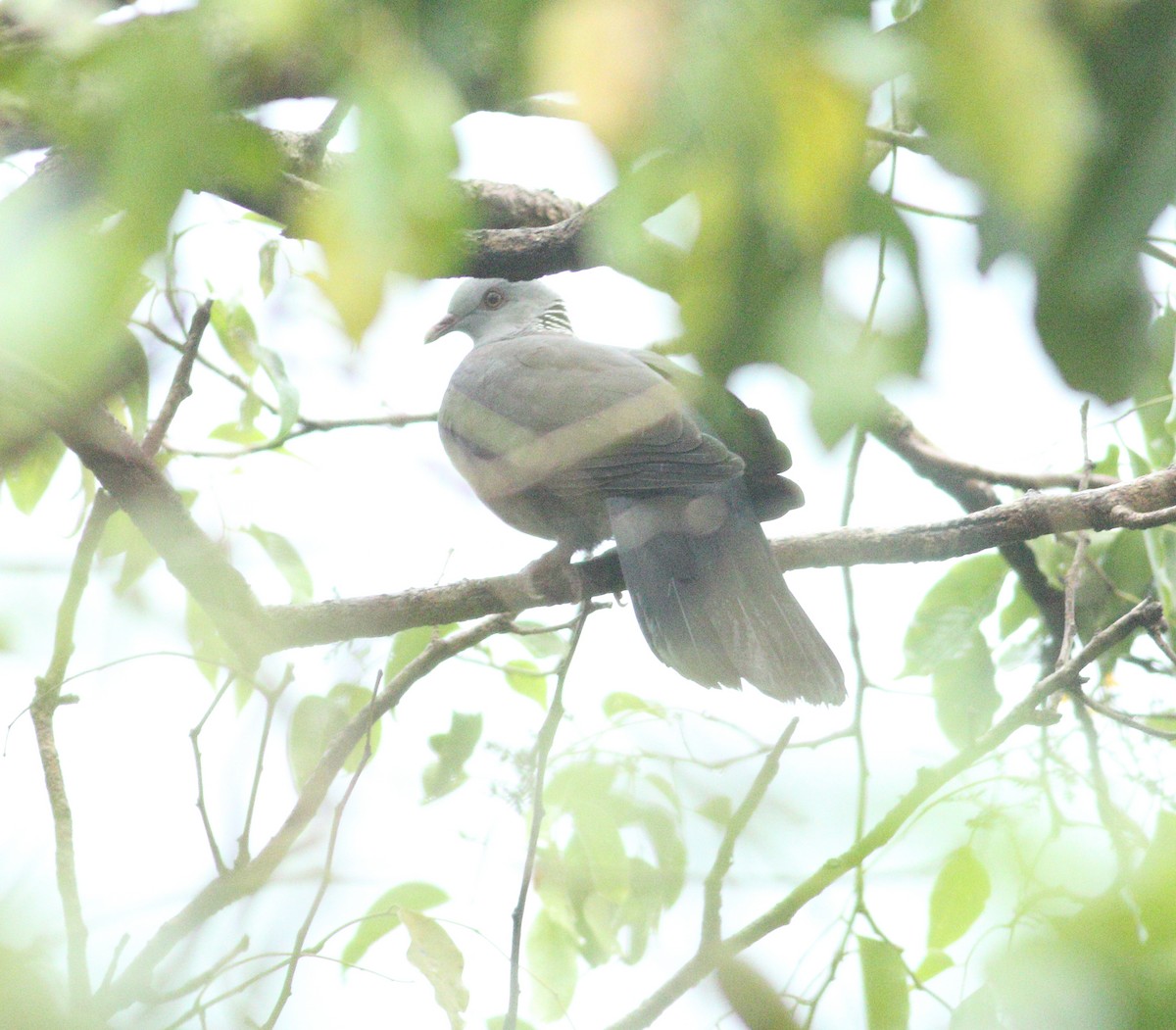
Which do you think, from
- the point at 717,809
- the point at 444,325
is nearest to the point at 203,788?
the point at 717,809

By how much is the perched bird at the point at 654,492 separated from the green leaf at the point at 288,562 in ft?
2.08

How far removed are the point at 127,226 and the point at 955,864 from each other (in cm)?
208

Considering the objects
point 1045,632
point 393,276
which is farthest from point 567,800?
point 393,276

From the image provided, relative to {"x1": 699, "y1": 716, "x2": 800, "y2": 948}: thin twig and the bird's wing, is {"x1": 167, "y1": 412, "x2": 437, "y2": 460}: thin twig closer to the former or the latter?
the bird's wing

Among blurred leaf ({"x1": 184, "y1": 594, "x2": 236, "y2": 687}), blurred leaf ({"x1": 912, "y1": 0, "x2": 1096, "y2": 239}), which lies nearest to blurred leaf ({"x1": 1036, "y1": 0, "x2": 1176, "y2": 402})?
blurred leaf ({"x1": 912, "y1": 0, "x2": 1096, "y2": 239})

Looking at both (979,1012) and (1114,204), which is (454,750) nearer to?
(979,1012)

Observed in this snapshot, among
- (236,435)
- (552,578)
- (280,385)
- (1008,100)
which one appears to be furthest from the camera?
(236,435)

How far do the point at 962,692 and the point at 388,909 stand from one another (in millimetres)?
1628

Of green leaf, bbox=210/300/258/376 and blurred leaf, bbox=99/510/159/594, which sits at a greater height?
green leaf, bbox=210/300/258/376

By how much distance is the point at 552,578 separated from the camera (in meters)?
3.13

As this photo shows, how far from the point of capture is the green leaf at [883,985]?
5.78 ft

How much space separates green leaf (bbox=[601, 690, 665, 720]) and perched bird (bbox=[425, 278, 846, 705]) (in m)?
0.14

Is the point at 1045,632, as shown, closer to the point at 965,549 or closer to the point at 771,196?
the point at 965,549

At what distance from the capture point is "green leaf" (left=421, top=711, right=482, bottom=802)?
9.36 feet
